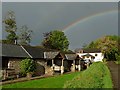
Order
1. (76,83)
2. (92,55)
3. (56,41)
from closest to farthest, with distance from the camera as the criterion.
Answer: (76,83) < (56,41) < (92,55)

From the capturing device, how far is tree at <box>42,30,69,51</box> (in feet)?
306

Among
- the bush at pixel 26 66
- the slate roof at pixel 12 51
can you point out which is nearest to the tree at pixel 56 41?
the slate roof at pixel 12 51

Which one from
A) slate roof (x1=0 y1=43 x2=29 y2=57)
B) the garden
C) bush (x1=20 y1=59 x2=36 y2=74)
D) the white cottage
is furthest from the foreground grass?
the white cottage

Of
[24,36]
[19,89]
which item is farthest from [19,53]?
[24,36]

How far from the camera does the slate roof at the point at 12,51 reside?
120ft

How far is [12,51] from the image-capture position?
38812 mm

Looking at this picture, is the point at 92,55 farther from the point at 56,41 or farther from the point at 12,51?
the point at 12,51

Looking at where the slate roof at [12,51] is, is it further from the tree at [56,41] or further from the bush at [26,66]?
the tree at [56,41]

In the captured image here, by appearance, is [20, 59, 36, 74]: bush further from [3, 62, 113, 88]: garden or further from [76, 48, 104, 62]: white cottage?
[76, 48, 104, 62]: white cottage

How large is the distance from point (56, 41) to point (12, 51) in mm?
62801

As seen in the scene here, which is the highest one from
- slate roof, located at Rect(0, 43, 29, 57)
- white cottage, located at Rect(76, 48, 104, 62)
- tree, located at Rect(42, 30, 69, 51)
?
tree, located at Rect(42, 30, 69, 51)

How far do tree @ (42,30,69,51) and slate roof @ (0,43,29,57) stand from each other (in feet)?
159

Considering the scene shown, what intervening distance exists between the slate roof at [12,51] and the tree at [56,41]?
48.3 m

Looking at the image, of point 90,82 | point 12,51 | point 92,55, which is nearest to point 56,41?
point 92,55
